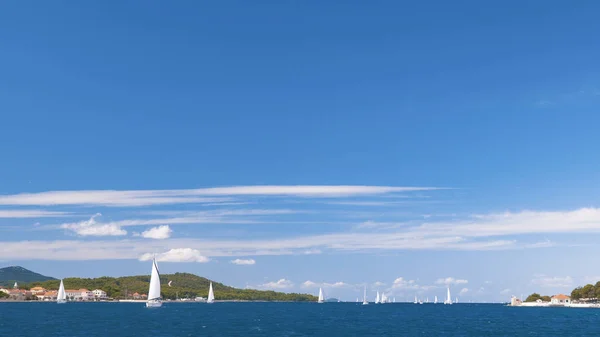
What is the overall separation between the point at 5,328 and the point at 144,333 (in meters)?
33.5

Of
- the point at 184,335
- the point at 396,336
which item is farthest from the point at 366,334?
the point at 184,335

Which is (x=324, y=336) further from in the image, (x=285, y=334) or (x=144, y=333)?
(x=144, y=333)

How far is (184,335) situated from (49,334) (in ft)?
82.3

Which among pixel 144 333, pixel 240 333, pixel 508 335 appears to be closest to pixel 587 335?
pixel 508 335

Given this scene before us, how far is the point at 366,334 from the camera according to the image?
124 metres

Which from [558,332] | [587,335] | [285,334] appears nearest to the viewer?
[285,334]

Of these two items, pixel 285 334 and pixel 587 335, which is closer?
pixel 285 334

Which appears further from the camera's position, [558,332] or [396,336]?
[558,332]

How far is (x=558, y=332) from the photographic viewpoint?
137 metres

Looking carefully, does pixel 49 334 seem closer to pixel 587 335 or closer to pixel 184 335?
pixel 184 335

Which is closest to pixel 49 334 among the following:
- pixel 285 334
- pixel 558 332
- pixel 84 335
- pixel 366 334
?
pixel 84 335

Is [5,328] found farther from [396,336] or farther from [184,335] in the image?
[396,336]

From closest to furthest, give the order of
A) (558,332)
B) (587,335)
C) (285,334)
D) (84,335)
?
(84,335) < (285,334) < (587,335) < (558,332)

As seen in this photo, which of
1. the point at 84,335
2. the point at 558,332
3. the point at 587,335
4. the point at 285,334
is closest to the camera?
the point at 84,335
